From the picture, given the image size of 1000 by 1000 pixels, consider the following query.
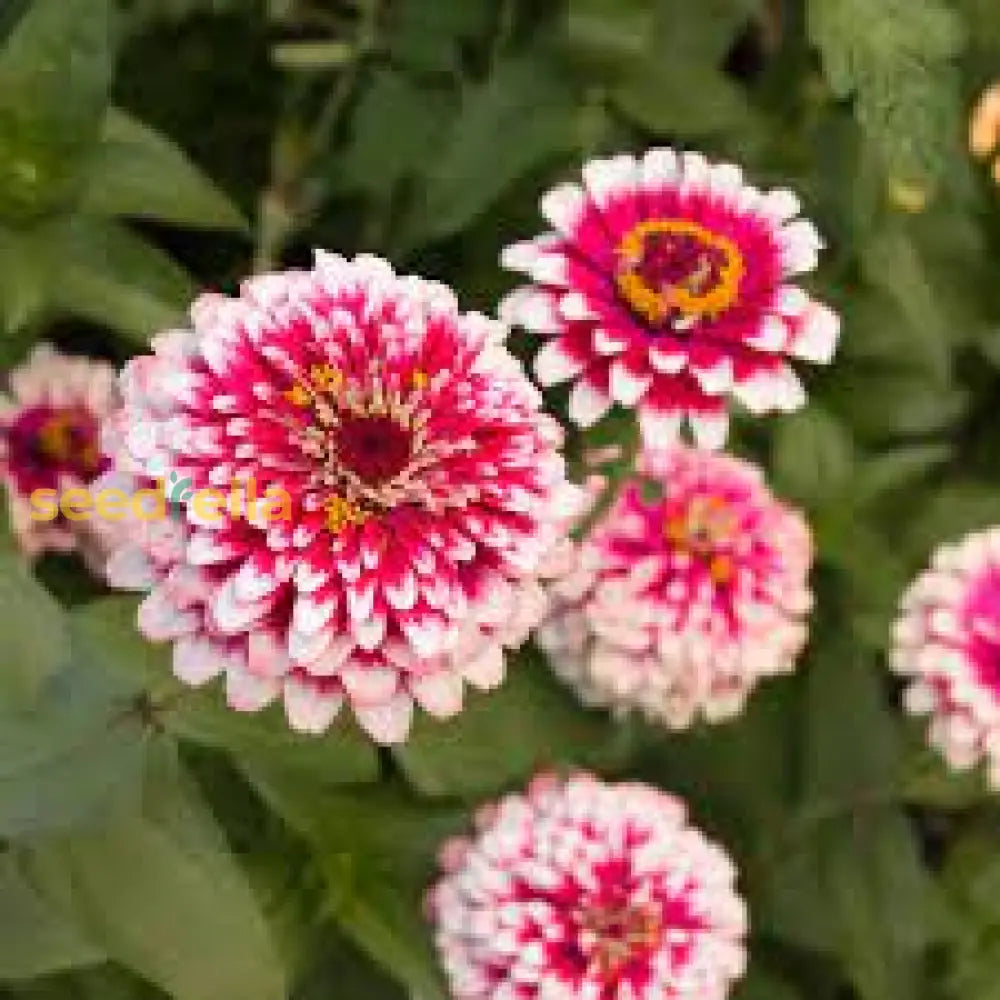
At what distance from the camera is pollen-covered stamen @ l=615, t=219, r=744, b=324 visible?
3.58ft

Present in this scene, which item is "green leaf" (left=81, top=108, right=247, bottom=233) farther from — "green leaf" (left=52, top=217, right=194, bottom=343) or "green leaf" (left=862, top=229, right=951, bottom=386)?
"green leaf" (left=862, top=229, right=951, bottom=386)

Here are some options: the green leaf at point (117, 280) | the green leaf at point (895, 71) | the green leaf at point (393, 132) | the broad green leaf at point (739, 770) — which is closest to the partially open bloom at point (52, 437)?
the green leaf at point (117, 280)

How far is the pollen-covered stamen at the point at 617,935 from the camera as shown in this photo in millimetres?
1242

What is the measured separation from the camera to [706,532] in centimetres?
143

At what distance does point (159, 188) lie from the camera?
4.37 ft

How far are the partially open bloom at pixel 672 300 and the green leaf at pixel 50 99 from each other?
1.01ft

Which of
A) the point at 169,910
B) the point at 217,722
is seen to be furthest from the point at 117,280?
the point at 169,910

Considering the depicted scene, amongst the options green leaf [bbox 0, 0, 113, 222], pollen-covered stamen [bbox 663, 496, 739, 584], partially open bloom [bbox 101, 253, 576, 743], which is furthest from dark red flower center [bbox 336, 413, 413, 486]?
pollen-covered stamen [bbox 663, 496, 739, 584]

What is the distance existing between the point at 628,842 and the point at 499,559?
453mm

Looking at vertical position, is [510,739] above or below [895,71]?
below

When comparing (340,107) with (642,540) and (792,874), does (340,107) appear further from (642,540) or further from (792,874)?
(792,874)

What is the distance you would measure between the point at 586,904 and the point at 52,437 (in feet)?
1.82

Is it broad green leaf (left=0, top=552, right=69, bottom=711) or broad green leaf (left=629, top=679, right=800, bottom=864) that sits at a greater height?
broad green leaf (left=0, top=552, right=69, bottom=711)

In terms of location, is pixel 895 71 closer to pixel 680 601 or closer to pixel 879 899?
pixel 680 601
